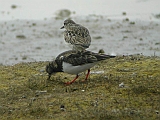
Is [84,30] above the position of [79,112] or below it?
above

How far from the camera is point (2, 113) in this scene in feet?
25.6

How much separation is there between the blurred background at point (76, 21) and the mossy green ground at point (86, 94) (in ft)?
13.7

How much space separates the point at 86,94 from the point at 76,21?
12.5 metres

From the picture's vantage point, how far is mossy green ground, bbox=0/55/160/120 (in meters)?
7.44

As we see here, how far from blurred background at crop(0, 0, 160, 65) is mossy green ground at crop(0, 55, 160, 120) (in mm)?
4168

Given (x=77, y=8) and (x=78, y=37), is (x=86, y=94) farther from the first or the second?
(x=77, y=8)

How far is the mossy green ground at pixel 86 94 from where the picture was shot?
24.4 ft


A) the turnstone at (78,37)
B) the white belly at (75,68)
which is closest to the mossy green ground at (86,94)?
the white belly at (75,68)

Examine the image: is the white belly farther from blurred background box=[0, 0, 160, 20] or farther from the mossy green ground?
blurred background box=[0, 0, 160, 20]

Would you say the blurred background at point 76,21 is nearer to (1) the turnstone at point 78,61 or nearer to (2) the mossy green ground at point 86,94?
(2) the mossy green ground at point 86,94

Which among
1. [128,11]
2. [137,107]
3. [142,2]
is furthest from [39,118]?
[142,2]

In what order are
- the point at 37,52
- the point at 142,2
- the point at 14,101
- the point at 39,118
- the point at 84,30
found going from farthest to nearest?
the point at 142,2
the point at 37,52
the point at 84,30
the point at 14,101
the point at 39,118

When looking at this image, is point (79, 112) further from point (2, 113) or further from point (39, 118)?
point (2, 113)

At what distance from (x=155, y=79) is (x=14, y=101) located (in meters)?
2.63
